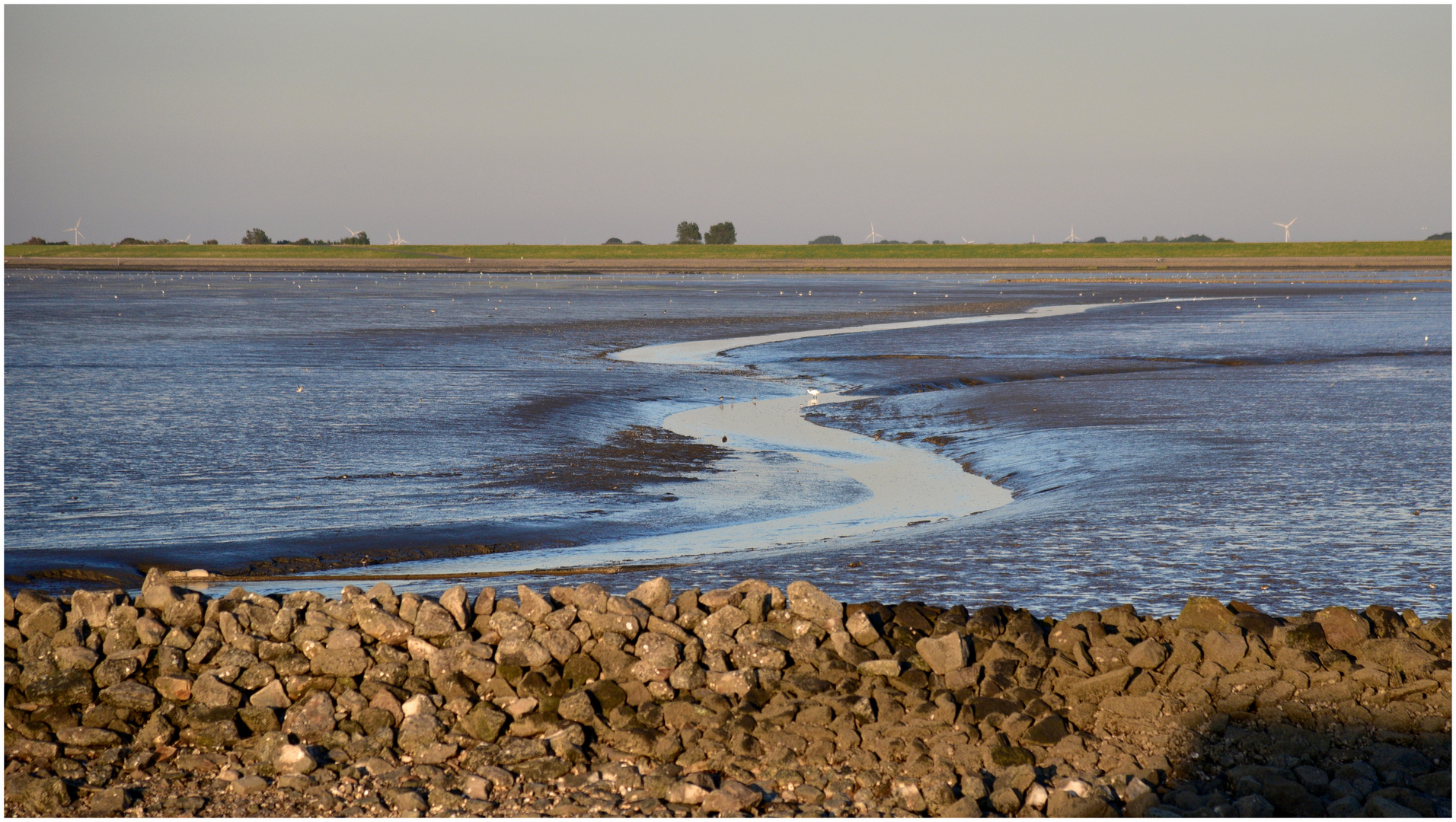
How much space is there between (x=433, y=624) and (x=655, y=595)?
3.86 feet

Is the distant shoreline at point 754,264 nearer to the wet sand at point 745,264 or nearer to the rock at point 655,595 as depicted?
the wet sand at point 745,264

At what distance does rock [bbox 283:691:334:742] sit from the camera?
6.22 m

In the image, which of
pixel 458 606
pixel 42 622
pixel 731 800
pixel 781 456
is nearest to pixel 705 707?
pixel 731 800

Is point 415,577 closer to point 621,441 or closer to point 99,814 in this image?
point 99,814

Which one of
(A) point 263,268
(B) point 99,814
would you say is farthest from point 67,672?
(A) point 263,268

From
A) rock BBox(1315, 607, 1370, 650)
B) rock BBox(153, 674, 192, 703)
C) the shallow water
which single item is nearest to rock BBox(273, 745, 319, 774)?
rock BBox(153, 674, 192, 703)

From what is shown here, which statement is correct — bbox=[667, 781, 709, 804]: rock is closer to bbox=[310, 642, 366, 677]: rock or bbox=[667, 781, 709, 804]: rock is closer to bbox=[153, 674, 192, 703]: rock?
bbox=[310, 642, 366, 677]: rock

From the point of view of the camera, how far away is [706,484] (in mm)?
13234

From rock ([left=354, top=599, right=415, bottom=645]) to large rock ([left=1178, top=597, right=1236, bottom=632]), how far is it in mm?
4056

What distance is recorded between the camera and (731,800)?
5.52 metres

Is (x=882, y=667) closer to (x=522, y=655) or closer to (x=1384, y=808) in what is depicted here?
(x=522, y=655)

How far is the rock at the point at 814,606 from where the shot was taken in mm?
6770

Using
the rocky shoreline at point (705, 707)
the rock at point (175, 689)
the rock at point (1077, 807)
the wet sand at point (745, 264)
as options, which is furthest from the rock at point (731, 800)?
the wet sand at point (745, 264)

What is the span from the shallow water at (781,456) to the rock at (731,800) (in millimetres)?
2832
